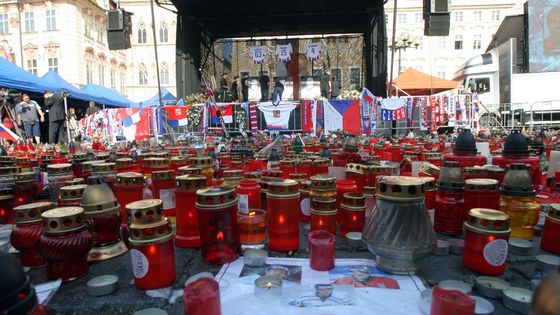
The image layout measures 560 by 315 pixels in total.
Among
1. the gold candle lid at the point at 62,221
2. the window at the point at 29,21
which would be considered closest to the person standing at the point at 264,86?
the gold candle lid at the point at 62,221

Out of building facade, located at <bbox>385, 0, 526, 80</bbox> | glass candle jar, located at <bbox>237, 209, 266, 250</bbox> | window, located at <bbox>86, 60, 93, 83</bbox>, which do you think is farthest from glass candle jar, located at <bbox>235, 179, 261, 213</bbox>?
building facade, located at <bbox>385, 0, 526, 80</bbox>

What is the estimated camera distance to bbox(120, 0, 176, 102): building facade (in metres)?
26.8

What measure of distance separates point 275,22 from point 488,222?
36.2 ft

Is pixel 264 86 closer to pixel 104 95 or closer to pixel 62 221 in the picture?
pixel 104 95

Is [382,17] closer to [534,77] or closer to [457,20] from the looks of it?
[534,77]

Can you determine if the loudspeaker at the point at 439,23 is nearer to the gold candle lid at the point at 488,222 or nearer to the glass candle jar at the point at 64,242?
the gold candle lid at the point at 488,222

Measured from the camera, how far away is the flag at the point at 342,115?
698cm

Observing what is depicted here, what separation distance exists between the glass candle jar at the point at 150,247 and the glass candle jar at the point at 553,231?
3.91 ft

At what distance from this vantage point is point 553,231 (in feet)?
3.48

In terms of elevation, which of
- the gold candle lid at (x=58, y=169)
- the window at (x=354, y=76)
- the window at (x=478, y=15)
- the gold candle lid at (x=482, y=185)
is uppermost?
the window at (x=478, y=15)

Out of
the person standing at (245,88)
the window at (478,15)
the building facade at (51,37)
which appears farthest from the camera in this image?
the window at (478,15)

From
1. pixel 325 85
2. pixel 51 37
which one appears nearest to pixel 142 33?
pixel 51 37

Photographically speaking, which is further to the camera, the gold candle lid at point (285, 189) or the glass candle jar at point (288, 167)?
the glass candle jar at point (288, 167)

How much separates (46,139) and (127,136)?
7.60 ft
